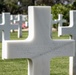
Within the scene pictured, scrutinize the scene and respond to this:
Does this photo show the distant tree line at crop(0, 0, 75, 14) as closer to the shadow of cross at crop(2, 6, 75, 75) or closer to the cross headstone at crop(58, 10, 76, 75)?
the cross headstone at crop(58, 10, 76, 75)

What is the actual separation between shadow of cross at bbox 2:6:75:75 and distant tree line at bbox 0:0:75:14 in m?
47.1

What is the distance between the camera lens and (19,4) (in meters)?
61.0

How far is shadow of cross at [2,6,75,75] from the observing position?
4480mm

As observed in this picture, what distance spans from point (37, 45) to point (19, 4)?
56692mm

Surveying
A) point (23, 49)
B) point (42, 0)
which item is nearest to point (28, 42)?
point (23, 49)

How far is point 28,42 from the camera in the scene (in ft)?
14.9

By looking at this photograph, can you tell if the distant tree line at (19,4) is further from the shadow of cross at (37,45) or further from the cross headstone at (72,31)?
the shadow of cross at (37,45)

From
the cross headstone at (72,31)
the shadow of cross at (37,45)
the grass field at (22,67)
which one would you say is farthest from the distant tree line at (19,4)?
the shadow of cross at (37,45)

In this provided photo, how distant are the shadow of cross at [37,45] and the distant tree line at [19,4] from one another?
47103 mm

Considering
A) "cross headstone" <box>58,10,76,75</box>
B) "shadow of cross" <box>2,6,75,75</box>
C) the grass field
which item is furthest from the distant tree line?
"shadow of cross" <box>2,6,75,75</box>

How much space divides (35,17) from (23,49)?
0.38 metres

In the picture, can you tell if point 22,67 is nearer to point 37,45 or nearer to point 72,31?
point 72,31

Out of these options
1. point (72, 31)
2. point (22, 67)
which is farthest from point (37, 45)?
point (22, 67)

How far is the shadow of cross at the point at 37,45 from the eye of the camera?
4.48 metres
